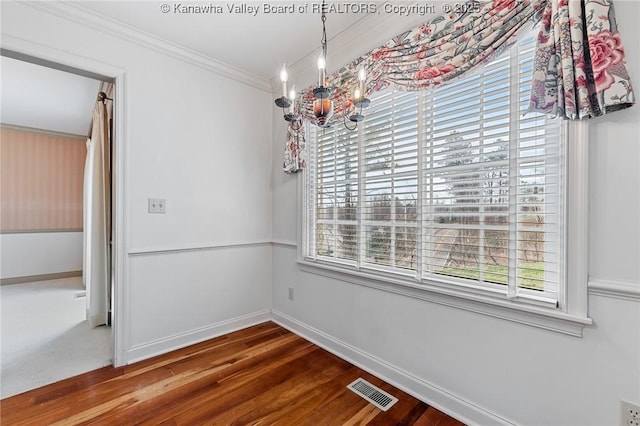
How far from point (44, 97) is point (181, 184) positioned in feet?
9.08

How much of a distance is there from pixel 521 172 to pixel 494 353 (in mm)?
956

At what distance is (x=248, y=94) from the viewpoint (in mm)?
2955

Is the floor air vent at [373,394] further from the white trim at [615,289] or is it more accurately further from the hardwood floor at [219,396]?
the white trim at [615,289]

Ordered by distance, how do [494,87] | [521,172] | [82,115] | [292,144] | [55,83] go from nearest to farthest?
[521,172] < [494,87] < [292,144] < [55,83] < [82,115]

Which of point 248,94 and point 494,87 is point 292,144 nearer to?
point 248,94

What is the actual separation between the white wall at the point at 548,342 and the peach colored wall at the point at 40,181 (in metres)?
5.73

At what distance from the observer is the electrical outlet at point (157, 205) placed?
2.35 meters

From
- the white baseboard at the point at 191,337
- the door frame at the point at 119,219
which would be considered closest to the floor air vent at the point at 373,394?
the white baseboard at the point at 191,337

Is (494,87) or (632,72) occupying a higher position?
(494,87)

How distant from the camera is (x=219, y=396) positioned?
185 cm

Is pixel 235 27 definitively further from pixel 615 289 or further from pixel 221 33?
pixel 615 289

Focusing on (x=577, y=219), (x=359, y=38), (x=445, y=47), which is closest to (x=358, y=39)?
(x=359, y=38)

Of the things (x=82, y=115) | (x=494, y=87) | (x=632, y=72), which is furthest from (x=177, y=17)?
(x=82, y=115)

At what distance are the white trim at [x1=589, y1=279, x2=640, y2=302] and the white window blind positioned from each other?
0.12 metres
